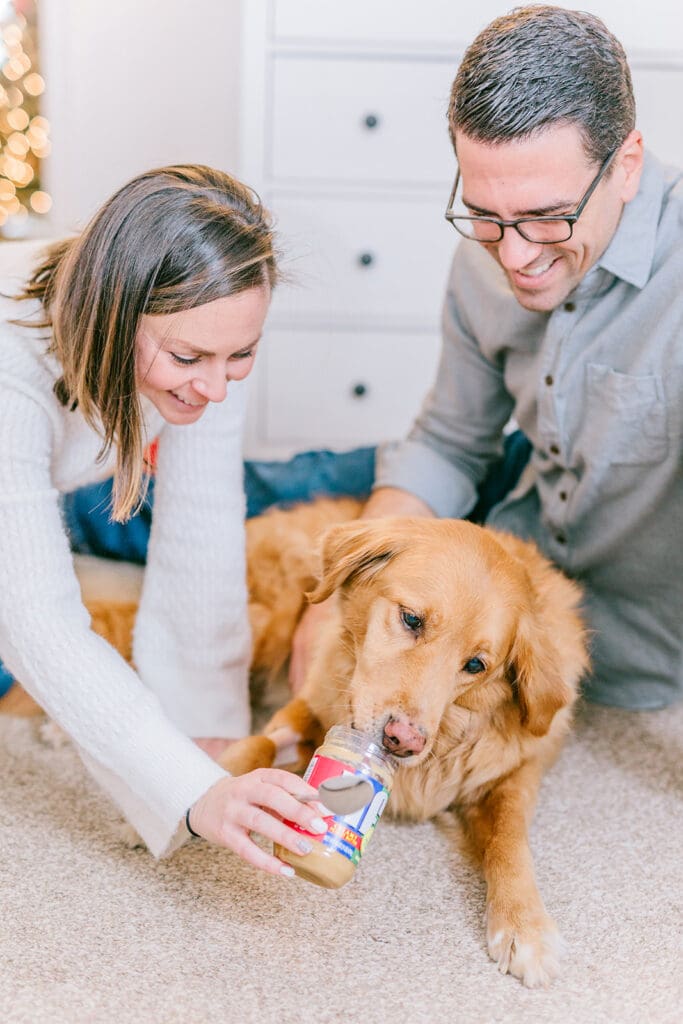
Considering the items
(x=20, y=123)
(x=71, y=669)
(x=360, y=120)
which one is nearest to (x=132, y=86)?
(x=20, y=123)

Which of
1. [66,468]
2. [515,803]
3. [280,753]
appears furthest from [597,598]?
[66,468]

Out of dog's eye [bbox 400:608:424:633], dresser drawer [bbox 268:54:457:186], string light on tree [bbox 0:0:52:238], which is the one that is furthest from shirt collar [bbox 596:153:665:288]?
string light on tree [bbox 0:0:52:238]

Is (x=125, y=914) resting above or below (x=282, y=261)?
below

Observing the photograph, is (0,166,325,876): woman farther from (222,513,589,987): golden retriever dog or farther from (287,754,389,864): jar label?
(222,513,589,987): golden retriever dog

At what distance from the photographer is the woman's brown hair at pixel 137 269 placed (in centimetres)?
128

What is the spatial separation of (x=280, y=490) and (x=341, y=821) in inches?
49.5

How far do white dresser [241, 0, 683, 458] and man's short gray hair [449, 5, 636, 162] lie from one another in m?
1.01

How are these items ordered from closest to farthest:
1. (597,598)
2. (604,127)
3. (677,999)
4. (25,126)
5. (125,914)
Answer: (677,999), (125,914), (604,127), (597,598), (25,126)

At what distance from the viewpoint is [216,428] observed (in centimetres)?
169

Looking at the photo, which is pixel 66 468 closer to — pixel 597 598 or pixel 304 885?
pixel 304 885

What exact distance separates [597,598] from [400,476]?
45 cm

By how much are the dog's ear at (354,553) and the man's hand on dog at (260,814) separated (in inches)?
14.1

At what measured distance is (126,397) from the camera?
1352 mm

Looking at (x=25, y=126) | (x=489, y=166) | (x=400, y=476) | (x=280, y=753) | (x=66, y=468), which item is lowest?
(x=280, y=753)
